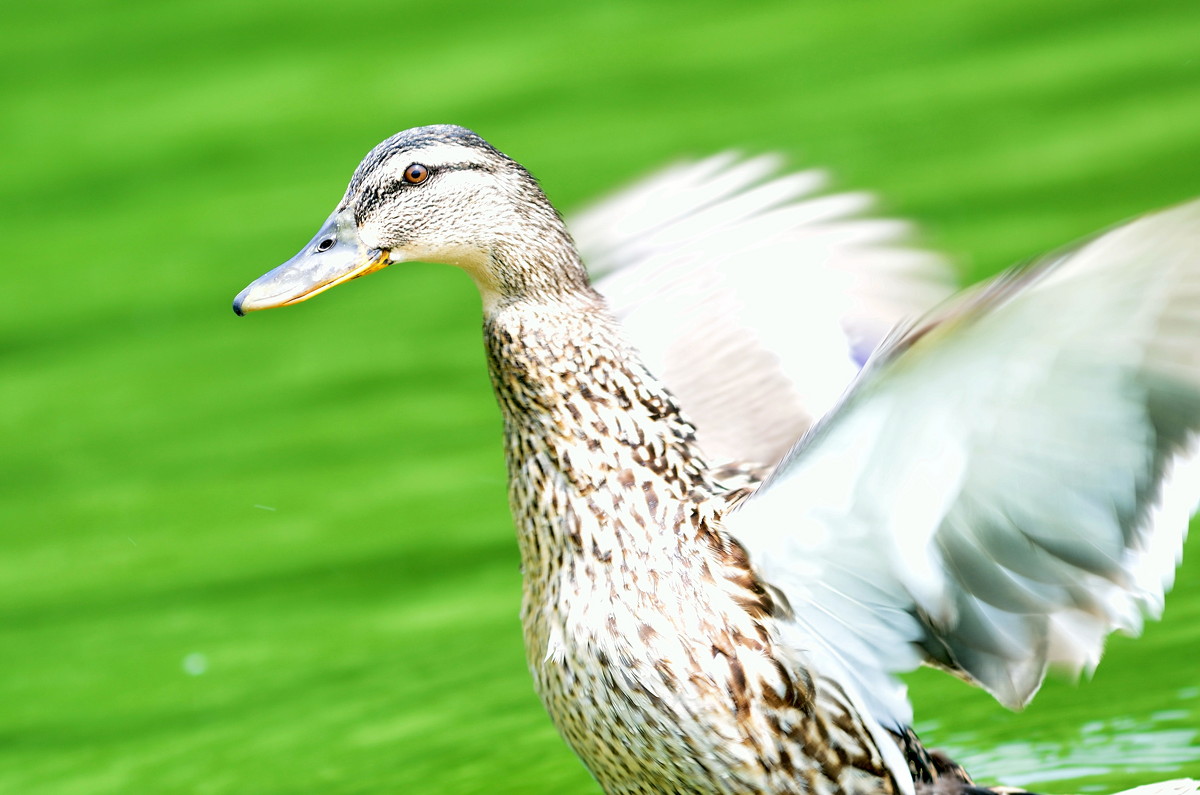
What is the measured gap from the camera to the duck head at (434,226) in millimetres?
3906

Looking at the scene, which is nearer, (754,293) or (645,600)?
(645,600)

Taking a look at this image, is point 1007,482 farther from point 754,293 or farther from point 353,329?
point 353,329

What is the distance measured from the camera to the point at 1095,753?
16.2 ft

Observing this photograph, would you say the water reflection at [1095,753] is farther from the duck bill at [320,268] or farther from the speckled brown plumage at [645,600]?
the duck bill at [320,268]

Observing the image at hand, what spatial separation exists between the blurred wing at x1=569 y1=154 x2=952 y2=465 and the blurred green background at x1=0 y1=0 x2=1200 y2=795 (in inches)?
13.4

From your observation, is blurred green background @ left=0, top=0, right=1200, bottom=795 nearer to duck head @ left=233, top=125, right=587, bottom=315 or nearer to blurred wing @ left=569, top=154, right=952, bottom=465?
blurred wing @ left=569, top=154, right=952, bottom=465

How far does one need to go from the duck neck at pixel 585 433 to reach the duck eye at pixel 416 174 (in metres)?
0.31

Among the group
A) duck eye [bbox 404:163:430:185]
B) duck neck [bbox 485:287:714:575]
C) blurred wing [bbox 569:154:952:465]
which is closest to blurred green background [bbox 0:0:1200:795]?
blurred wing [bbox 569:154:952:465]

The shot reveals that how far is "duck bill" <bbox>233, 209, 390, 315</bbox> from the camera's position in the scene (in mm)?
3895

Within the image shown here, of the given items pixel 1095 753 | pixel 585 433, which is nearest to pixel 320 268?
pixel 585 433

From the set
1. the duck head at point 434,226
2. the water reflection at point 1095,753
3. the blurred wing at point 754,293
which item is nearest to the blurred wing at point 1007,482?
the duck head at point 434,226

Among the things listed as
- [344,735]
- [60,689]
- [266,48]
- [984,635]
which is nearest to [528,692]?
[344,735]

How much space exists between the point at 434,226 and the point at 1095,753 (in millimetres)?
2255

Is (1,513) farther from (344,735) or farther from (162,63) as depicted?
(162,63)
